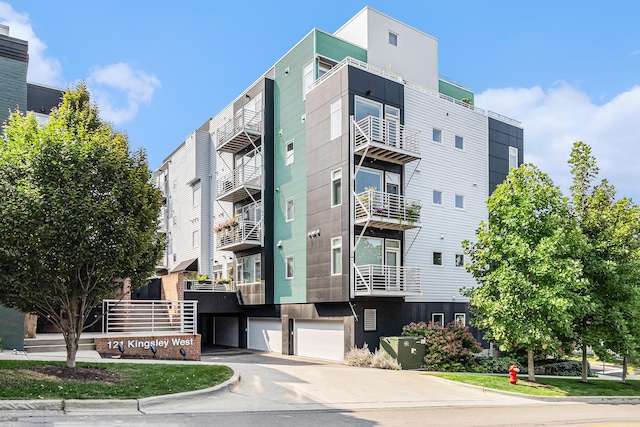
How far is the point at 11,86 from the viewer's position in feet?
60.6

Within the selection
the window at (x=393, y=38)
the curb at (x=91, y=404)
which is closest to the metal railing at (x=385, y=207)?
the window at (x=393, y=38)

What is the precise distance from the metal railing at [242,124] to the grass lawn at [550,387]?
16805 millimetres

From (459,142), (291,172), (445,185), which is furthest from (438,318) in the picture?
(291,172)

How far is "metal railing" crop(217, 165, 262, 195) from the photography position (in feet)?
95.2

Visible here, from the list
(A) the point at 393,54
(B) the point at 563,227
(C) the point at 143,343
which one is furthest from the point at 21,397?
(A) the point at 393,54

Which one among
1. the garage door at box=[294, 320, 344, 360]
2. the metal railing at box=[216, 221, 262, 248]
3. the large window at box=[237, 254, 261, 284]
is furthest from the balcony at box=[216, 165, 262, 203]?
the garage door at box=[294, 320, 344, 360]

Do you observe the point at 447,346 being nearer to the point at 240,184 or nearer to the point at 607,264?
the point at 607,264

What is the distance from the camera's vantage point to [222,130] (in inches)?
1323

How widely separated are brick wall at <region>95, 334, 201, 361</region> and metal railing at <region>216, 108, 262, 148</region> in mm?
13792

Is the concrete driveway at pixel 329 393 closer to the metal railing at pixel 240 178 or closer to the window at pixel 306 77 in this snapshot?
the metal railing at pixel 240 178

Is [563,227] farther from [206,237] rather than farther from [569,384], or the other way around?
[206,237]

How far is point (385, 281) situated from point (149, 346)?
32.1ft

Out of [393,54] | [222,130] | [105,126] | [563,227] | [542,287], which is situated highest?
[393,54]

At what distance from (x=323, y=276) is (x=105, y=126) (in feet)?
43.1
